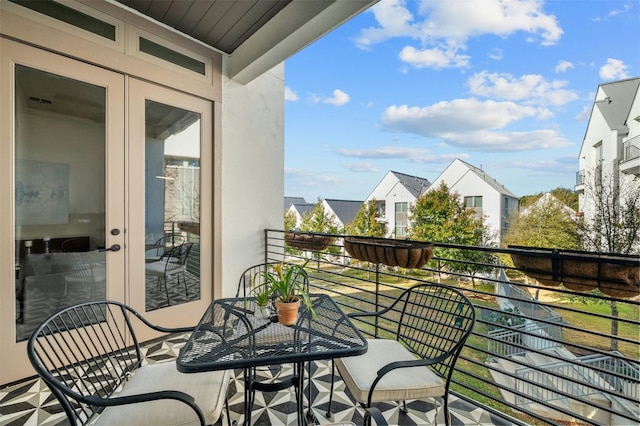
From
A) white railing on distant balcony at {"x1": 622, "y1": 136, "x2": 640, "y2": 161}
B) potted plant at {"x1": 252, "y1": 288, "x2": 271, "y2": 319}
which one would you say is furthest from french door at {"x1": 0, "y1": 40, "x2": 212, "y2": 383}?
white railing on distant balcony at {"x1": 622, "y1": 136, "x2": 640, "y2": 161}

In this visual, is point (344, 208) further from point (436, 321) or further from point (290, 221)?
point (436, 321)

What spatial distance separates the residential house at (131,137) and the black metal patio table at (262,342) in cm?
140

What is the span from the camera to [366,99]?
25125 millimetres

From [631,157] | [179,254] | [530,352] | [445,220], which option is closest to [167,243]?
[179,254]

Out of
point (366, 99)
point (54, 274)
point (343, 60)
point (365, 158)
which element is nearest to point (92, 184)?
point (54, 274)

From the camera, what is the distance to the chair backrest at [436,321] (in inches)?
57.3

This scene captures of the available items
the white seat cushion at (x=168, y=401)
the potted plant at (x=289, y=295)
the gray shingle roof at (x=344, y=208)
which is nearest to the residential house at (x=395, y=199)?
the gray shingle roof at (x=344, y=208)

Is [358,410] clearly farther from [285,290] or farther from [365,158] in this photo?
[365,158]

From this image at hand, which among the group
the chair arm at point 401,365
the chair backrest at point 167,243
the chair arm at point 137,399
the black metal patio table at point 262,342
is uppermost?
the chair backrest at point 167,243

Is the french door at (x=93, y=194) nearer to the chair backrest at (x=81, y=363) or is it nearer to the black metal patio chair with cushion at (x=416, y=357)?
the chair backrest at (x=81, y=363)

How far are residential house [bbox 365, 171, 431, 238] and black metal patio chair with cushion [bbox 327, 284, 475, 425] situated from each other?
16.8m

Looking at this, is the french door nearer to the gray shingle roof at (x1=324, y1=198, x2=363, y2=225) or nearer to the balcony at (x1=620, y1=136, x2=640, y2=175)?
the balcony at (x1=620, y1=136, x2=640, y2=175)

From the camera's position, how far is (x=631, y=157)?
852cm

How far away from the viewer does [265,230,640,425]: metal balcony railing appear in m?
1.49
